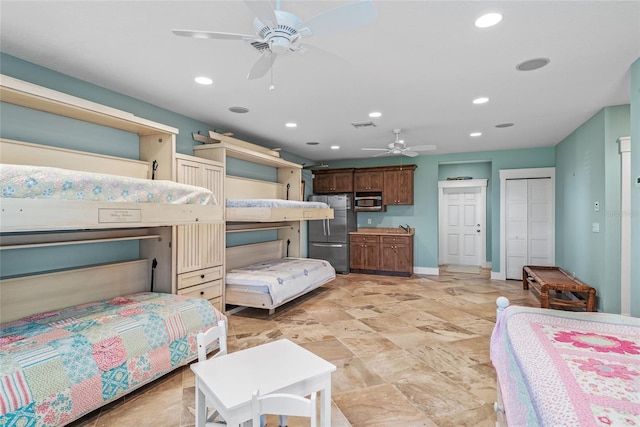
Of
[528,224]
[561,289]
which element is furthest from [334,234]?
[561,289]

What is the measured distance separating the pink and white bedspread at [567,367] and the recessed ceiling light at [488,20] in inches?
73.3

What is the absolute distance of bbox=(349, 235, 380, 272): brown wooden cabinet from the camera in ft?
22.9

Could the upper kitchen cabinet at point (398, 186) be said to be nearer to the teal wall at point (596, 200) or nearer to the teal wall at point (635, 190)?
the teal wall at point (596, 200)

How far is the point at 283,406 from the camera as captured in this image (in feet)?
4.10

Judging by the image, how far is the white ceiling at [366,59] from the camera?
1962 millimetres

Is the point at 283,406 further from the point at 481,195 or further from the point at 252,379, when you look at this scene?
the point at 481,195

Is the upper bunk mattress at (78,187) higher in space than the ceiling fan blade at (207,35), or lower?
lower

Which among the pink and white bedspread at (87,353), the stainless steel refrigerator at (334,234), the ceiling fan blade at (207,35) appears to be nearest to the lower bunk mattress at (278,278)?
the pink and white bedspread at (87,353)

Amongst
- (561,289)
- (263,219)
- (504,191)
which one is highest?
(504,191)

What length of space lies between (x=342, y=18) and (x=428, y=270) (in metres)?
6.38

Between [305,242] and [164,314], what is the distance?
4.57 metres

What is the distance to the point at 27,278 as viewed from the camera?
2.54 meters

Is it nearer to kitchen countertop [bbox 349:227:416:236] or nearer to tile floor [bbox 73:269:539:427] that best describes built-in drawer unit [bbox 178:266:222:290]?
tile floor [bbox 73:269:539:427]

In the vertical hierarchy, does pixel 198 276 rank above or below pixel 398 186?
below
